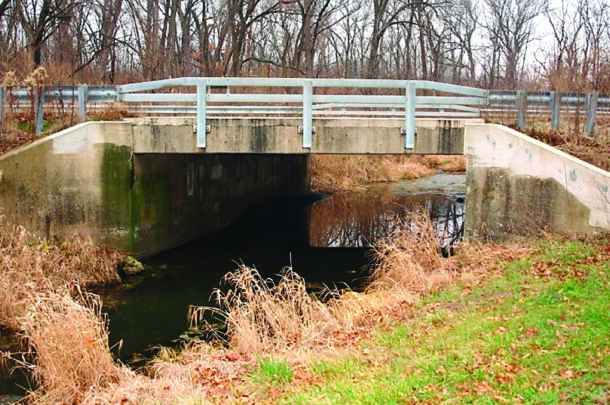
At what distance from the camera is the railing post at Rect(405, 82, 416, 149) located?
12.3 meters

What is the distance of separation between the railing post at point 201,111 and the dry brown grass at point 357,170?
13432 mm

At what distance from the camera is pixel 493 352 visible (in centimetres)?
595

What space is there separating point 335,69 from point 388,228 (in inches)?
955

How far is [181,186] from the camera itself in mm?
15453

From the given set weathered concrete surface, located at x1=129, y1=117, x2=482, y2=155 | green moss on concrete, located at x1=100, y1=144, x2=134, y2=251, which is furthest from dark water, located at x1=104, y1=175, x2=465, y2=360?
weathered concrete surface, located at x1=129, y1=117, x2=482, y2=155

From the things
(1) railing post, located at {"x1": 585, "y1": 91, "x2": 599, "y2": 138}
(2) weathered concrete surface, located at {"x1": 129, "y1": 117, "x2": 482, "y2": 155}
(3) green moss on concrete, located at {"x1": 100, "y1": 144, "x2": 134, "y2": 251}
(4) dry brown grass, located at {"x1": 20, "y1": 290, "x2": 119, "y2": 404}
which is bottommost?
(4) dry brown grass, located at {"x1": 20, "y1": 290, "x2": 119, "y2": 404}

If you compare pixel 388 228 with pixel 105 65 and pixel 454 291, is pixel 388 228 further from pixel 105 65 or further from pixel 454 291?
pixel 105 65

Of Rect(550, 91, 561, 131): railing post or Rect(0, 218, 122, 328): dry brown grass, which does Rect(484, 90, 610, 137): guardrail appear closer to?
Rect(550, 91, 561, 131): railing post

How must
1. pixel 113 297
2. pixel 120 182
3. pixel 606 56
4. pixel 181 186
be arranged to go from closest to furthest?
pixel 113 297 < pixel 120 182 < pixel 606 56 < pixel 181 186

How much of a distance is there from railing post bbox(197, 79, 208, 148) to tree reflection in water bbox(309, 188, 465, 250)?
5313 millimetres

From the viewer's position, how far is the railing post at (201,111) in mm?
12648

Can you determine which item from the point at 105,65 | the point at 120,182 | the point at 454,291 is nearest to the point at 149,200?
the point at 120,182

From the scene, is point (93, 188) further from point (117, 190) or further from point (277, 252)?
point (277, 252)

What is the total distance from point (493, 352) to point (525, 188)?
6.02m
